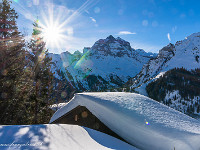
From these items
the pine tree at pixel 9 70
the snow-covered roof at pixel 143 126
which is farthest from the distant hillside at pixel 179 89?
the pine tree at pixel 9 70

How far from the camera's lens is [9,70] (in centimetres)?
1170

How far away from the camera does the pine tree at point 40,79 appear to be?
56.8ft

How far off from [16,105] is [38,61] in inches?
318

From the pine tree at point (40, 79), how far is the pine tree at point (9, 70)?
366 centimetres

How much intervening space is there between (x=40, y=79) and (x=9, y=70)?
6887mm

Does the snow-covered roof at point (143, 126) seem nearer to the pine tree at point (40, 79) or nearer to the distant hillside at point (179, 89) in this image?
the pine tree at point (40, 79)

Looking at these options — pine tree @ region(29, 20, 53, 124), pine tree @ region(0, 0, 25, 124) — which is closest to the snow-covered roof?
pine tree @ region(0, 0, 25, 124)

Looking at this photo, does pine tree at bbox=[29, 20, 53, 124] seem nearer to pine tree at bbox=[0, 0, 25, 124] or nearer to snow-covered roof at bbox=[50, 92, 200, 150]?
pine tree at bbox=[0, 0, 25, 124]

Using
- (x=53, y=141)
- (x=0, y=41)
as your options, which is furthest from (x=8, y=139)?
(x=0, y=41)

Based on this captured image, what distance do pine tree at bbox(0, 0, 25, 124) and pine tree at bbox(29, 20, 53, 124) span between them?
3.66 metres

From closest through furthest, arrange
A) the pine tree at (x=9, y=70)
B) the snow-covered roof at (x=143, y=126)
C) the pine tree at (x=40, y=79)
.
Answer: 1. the snow-covered roof at (x=143, y=126)
2. the pine tree at (x=9, y=70)
3. the pine tree at (x=40, y=79)

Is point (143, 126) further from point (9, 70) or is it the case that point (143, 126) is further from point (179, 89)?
point (179, 89)

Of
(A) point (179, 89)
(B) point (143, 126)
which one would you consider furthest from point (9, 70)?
(A) point (179, 89)

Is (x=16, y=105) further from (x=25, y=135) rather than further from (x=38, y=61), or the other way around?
(x=25, y=135)
